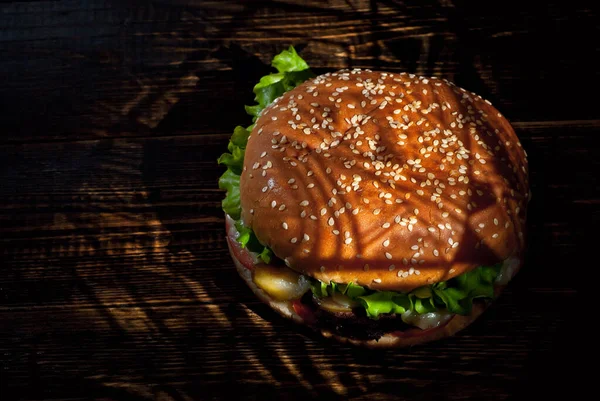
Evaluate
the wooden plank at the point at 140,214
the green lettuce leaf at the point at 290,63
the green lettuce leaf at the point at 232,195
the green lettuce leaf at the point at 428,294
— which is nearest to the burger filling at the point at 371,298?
the green lettuce leaf at the point at 428,294

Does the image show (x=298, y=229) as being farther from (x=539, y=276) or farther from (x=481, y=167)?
(x=539, y=276)

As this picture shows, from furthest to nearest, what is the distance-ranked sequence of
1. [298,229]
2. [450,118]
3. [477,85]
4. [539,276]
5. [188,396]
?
[477,85] < [539,276] < [188,396] < [450,118] < [298,229]

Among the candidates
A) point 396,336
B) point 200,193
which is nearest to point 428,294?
point 396,336

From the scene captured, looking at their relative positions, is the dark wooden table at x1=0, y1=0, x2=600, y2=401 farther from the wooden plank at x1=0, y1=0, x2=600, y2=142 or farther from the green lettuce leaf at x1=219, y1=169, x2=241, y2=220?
the green lettuce leaf at x1=219, y1=169, x2=241, y2=220

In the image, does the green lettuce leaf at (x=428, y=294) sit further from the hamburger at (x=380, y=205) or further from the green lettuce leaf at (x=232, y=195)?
the green lettuce leaf at (x=232, y=195)

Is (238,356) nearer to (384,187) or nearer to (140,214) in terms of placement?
(140,214)

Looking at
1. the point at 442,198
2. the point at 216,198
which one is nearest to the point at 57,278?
the point at 216,198
